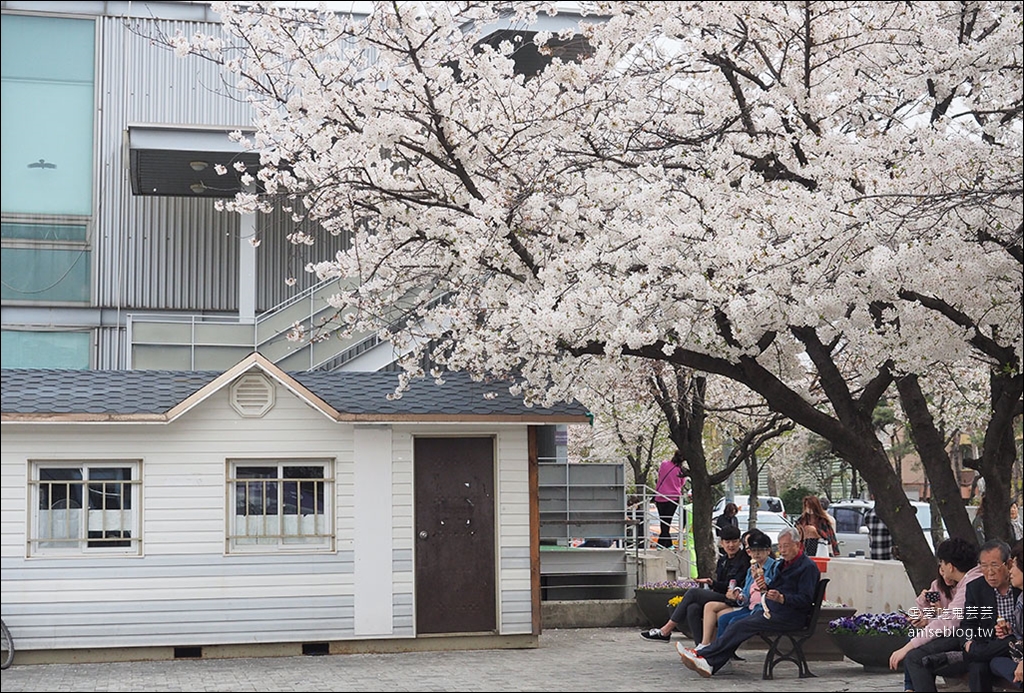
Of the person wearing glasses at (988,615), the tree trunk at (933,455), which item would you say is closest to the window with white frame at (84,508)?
the tree trunk at (933,455)

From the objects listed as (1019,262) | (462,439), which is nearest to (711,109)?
(1019,262)

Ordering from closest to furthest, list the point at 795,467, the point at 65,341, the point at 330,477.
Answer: the point at 330,477 → the point at 65,341 → the point at 795,467

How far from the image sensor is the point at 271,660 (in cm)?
1373

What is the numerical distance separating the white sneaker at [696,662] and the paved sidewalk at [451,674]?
83 millimetres

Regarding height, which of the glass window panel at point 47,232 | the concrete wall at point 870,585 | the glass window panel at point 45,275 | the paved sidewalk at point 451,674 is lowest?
the paved sidewalk at point 451,674

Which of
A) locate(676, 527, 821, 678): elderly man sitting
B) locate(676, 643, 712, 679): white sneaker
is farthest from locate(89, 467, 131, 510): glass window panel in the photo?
locate(676, 527, 821, 678): elderly man sitting

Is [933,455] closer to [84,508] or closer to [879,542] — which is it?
[879,542]

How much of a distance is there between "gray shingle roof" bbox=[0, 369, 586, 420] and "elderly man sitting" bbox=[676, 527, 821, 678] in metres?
3.45

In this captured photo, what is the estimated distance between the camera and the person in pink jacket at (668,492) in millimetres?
22362

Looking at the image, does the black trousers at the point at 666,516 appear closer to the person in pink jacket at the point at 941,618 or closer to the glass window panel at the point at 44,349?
the glass window panel at the point at 44,349

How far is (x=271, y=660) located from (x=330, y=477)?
6.73ft

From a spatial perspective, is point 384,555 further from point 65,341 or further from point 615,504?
point 65,341

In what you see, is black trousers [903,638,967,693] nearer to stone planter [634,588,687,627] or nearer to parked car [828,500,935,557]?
stone planter [634,588,687,627]

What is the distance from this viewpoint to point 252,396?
14195 mm
